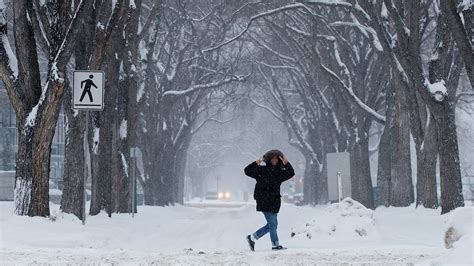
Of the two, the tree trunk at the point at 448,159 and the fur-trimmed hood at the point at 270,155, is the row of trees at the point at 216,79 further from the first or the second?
the fur-trimmed hood at the point at 270,155

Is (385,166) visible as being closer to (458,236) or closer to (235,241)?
(235,241)

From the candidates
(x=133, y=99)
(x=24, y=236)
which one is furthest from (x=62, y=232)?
(x=133, y=99)

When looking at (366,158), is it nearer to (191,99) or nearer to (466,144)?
(191,99)

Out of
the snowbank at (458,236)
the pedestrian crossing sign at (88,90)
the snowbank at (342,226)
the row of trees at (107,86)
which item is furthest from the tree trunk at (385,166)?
the snowbank at (458,236)

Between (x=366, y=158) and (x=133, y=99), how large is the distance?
29.7 ft

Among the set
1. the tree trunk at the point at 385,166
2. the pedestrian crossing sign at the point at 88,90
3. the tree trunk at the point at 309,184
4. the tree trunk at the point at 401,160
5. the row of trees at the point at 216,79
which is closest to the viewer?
the pedestrian crossing sign at the point at 88,90

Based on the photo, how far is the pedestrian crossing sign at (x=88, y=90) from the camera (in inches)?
531

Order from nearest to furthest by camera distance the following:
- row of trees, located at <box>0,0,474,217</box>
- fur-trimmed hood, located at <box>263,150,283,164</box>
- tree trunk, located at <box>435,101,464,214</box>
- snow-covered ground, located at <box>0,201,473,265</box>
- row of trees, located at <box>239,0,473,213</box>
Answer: snow-covered ground, located at <box>0,201,473,265</box>, fur-trimmed hood, located at <box>263,150,283,164</box>, row of trees, located at <box>0,0,474,217</box>, tree trunk, located at <box>435,101,464,214</box>, row of trees, located at <box>239,0,473,213</box>

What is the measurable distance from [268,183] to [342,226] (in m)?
2.94

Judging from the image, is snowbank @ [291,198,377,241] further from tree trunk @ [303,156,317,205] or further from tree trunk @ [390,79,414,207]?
tree trunk @ [303,156,317,205]

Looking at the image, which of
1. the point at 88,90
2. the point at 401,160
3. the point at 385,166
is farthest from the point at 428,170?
the point at 88,90

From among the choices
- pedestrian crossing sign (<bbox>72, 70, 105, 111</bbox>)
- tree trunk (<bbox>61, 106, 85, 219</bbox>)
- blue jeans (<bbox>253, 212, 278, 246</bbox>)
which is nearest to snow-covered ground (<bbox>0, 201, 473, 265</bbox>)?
blue jeans (<bbox>253, 212, 278, 246</bbox>)

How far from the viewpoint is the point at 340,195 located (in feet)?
65.7

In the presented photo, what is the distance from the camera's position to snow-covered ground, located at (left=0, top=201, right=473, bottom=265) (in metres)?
9.40
